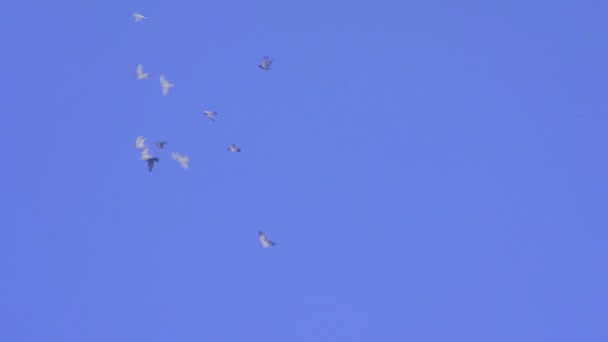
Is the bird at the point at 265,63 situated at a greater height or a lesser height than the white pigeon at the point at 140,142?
greater

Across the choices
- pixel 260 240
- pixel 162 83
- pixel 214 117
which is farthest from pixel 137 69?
pixel 260 240

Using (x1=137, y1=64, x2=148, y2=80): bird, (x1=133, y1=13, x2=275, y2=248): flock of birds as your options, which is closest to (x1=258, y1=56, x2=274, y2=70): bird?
(x1=133, y1=13, x2=275, y2=248): flock of birds

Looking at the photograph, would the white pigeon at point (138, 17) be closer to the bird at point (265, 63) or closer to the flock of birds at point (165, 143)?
the flock of birds at point (165, 143)

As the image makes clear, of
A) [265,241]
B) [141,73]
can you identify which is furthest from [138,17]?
[265,241]

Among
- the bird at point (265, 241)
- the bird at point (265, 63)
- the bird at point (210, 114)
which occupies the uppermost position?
the bird at point (265, 63)

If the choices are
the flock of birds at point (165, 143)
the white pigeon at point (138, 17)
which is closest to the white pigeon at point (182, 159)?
the flock of birds at point (165, 143)

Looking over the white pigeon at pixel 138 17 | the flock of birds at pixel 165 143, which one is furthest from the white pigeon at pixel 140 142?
the white pigeon at pixel 138 17

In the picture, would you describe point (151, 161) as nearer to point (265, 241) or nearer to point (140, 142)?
point (140, 142)

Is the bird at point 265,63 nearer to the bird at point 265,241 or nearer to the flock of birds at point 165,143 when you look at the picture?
the flock of birds at point 165,143

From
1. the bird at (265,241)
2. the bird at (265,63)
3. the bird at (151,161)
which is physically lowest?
the bird at (265,241)

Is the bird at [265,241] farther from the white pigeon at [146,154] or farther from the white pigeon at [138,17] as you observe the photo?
the white pigeon at [138,17]

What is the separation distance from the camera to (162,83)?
1961 mm

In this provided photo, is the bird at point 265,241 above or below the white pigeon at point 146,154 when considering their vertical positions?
below

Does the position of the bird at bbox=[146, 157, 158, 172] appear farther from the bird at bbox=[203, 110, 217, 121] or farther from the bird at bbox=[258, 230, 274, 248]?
the bird at bbox=[258, 230, 274, 248]
